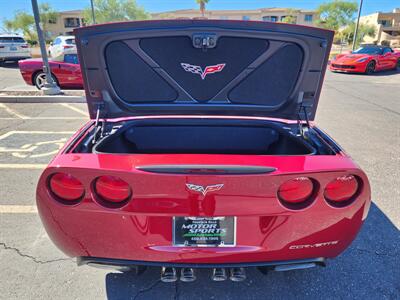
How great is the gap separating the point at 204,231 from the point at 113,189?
542 millimetres

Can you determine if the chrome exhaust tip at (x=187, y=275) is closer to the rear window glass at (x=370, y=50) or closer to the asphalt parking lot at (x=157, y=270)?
the asphalt parking lot at (x=157, y=270)

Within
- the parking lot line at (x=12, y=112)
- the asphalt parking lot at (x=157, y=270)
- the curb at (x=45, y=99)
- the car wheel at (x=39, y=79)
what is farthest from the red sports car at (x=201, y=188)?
the car wheel at (x=39, y=79)

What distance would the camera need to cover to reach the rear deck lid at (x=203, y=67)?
2.01 metres

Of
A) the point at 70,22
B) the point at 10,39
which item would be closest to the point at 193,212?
the point at 10,39

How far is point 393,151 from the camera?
15.5 ft

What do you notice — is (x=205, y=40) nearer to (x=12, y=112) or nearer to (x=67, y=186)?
(x=67, y=186)

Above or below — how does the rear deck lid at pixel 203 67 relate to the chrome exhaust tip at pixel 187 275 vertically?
above

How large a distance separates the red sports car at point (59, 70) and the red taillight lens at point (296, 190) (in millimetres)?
8826

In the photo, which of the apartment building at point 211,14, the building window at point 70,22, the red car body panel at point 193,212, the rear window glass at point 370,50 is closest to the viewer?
the red car body panel at point 193,212

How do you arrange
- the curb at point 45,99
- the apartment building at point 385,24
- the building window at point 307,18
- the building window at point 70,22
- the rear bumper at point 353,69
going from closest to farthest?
the curb at point 45,99 < the rear bumper at point 353,69 < the apartment building at point 385,24 < the building window at point 70,22 < the building window at point 307,18

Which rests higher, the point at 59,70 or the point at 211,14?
the point at 211,14

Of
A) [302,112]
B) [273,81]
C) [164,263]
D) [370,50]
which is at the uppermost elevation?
[273,81]

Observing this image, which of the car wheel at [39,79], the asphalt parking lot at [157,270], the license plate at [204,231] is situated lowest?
the asphalt parking lot at [157,270]

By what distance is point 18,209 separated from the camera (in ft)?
9.61
